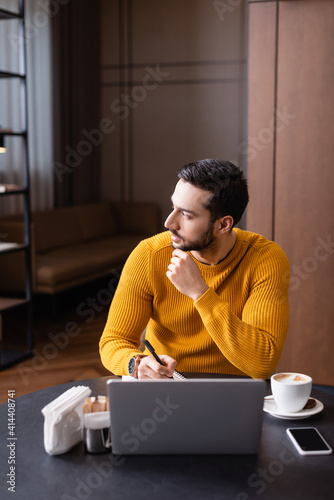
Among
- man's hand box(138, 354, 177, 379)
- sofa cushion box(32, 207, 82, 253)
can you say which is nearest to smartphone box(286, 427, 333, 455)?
man's hand box(138, 354, 177, 379)

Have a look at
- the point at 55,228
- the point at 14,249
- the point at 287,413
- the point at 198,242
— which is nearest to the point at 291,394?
the point at 287,413

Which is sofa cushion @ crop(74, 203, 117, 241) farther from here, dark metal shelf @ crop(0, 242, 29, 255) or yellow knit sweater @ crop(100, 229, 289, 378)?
yellow knit sweater @ crop(100, 229, 289, 378)

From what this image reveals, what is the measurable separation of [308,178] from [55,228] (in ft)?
9.04

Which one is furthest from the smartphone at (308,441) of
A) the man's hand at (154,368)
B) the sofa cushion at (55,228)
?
the sofa cushion at (55,228)

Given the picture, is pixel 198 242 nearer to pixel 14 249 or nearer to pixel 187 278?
pixel 187 278

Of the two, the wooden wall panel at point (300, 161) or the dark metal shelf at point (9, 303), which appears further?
the dark metal shelf at point (9, 303)

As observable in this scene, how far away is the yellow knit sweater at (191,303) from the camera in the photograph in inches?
63.6

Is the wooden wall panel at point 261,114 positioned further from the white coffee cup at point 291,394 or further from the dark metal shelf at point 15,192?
Answer: the white coffee cup at point 291,394

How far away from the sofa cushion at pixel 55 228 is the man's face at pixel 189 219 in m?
3.32

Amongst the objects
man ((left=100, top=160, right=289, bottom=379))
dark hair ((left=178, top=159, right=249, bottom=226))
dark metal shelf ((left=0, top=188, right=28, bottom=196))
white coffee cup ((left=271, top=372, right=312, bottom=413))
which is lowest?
white coffee cup ((left=271, top=372, right=312, bottom=413))

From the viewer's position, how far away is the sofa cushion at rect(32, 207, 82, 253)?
487cm

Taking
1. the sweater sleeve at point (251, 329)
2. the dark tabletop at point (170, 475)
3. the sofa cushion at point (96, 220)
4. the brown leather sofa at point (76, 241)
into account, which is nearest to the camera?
the dark tabletop at point (170, 475)

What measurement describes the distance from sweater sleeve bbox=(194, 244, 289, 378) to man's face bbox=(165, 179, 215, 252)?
173mm

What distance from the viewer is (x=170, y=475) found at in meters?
1.04
